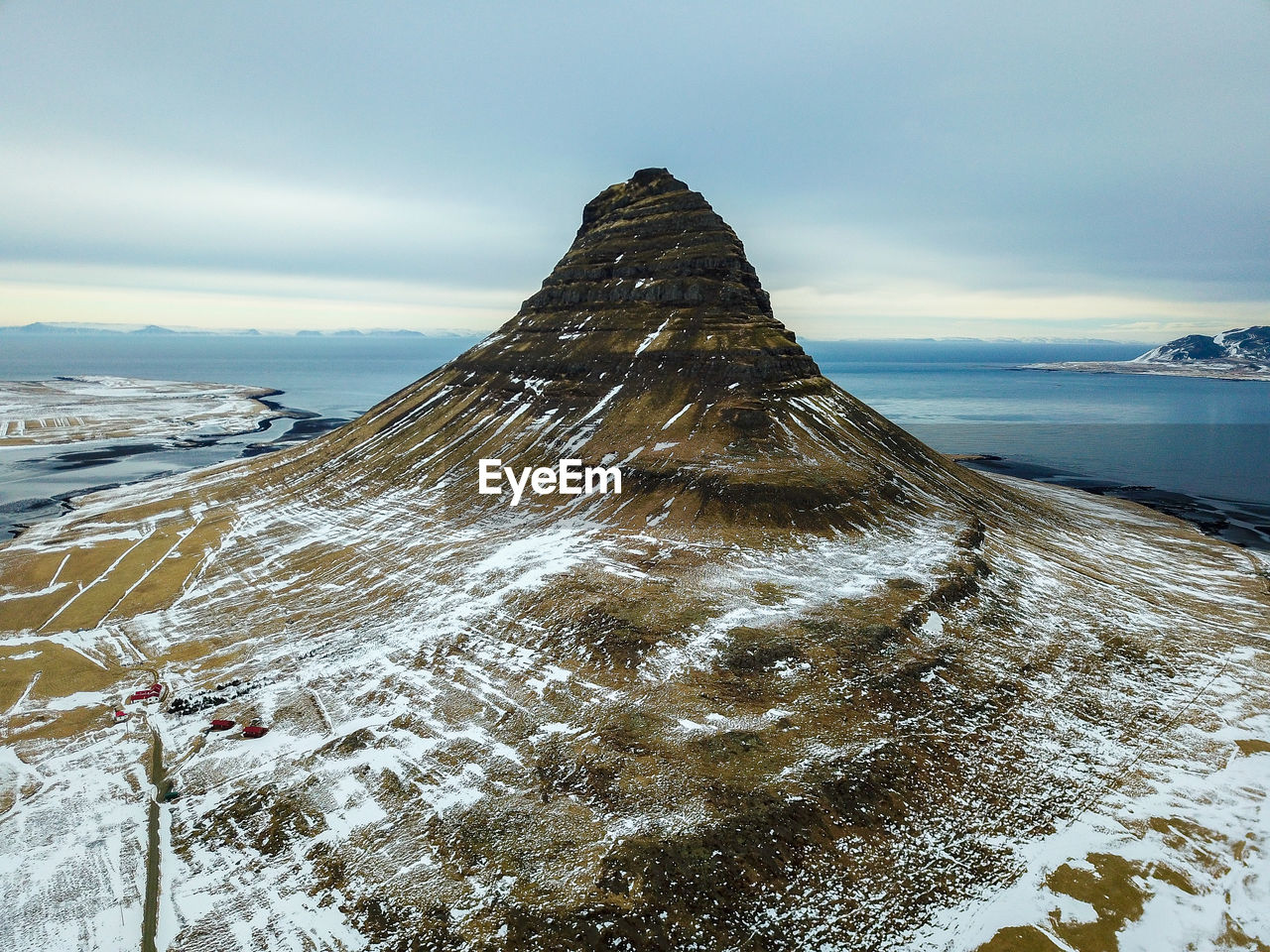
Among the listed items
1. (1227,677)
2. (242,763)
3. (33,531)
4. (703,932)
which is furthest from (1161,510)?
(33,531)

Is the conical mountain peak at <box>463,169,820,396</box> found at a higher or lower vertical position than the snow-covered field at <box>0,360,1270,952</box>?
higher

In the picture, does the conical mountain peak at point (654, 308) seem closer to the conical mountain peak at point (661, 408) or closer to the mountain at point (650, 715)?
the conical mountain peak at point (661, 408)

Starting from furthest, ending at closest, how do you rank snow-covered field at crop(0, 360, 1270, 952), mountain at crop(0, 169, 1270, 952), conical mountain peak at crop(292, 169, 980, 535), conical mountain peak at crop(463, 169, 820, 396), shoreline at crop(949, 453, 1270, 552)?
1. conical mountain peak at crop(463, 169, 820, 396)
2. shoreline at crop(949, 453, 1270, 552)
3. conical mountain peak at crop(292, 169, 980, 535)
4. mountain at crop(0, 169, 1270, 952)
5. snow-covered field at crop(0, 360, 1270, 952)

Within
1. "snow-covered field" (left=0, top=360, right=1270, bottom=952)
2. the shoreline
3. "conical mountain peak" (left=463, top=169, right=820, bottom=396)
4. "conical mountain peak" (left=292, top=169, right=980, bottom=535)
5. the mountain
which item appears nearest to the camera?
"snow-covered field" (left=0, top=360, right=1270, bottom=952)

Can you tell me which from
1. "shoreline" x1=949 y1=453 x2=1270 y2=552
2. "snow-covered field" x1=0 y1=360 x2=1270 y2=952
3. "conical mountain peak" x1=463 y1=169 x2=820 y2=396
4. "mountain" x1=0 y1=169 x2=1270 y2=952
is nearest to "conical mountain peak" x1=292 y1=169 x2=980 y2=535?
"conical mountain peak" x1=463 y1=169 x2=820 y2=396

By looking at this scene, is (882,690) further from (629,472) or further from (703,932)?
(629,472)

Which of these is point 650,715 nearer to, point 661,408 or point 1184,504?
point 661,408

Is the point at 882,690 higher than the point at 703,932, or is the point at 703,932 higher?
the point at 882,690

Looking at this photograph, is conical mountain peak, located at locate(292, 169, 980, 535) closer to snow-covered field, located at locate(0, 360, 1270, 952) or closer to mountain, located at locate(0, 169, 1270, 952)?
mountain, located at locate(0, 169, 1270, 952)
